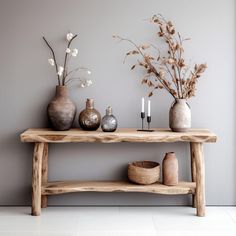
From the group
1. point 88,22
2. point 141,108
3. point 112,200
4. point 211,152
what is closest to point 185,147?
point 211,152

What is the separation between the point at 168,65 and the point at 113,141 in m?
0.96

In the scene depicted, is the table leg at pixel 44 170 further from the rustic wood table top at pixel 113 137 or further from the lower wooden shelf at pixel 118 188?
the rustic wood table top at pixel 113 137

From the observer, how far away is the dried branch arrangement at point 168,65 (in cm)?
384

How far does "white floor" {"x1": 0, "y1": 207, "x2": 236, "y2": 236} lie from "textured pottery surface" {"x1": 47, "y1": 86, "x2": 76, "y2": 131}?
800 millimetres

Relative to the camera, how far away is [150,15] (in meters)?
3.94

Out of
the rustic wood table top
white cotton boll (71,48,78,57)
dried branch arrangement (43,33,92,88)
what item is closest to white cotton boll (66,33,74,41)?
dried branch arrangement (43,33,92,88)

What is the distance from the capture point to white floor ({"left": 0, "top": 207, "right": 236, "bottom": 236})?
3.32 meters

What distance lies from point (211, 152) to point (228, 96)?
1.83ft

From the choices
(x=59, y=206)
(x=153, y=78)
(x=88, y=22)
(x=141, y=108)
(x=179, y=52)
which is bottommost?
(x=59, y=206)

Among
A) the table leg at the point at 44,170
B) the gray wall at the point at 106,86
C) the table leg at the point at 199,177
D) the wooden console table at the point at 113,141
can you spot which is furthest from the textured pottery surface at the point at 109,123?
the table leg at the point at 199,177

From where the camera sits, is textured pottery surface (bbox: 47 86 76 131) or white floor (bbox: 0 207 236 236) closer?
white floor (bbox: 0 207 236 236)

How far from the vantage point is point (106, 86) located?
398 cm

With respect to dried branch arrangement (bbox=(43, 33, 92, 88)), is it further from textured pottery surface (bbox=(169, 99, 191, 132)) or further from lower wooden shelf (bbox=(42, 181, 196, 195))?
lower wooden shelf (bbox=(42, 181, 196, 195))

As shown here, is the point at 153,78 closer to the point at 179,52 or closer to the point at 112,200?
the point at 179,52
